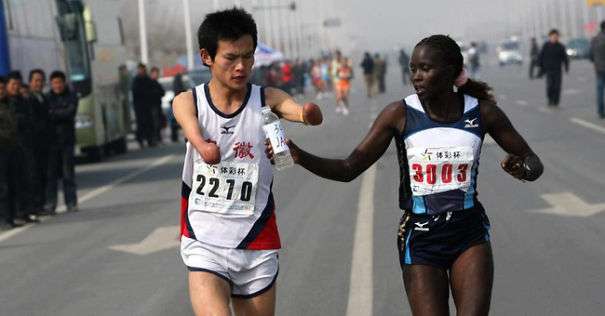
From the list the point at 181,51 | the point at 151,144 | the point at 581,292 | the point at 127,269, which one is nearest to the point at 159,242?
the point at 127,269

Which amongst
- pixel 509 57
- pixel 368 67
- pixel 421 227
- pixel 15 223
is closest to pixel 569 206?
pixel 15 223

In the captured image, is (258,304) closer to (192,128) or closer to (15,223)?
(192,128)

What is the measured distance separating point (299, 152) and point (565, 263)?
595cm

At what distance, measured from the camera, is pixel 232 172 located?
22.2 ft

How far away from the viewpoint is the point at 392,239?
14219mm

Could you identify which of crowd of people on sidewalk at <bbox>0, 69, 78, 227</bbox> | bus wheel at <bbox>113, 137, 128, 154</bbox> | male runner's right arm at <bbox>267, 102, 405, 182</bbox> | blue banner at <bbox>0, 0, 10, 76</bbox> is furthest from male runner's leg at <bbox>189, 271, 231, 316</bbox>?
bus wheel at <bbox>113, 137, 128, 154</bbox>

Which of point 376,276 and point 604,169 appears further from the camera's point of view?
point 604,169

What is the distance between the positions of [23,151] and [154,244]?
4474 millimetres

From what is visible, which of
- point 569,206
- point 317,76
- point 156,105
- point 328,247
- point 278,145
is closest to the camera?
point 278,145

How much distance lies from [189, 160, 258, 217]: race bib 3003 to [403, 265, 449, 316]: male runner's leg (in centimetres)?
76

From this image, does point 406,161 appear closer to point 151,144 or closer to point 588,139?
point 588,139

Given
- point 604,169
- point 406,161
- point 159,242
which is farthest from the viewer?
point 604,169

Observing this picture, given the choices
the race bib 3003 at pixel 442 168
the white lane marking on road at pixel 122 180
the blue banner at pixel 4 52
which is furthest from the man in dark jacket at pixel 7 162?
the race bib 3003 at pixel 442 168

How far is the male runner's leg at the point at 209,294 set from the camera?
21.5 feet
